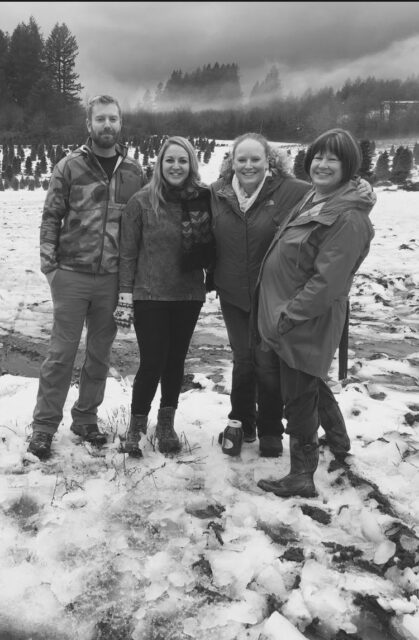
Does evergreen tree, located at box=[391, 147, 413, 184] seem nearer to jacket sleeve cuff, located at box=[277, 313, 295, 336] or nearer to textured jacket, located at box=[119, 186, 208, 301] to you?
textured jacket, located at box=[119, 186, 208, 301]

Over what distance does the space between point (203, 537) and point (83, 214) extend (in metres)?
2.10

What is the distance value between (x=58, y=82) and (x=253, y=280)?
200ft

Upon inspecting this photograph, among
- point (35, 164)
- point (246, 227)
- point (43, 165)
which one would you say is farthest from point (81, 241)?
point (35, 164)

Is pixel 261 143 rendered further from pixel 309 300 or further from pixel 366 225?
pixel 309 300

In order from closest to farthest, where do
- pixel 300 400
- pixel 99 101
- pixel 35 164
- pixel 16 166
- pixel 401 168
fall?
pixel 300 400
pixel 99 101
pixel 401 168
pixel 16 166
pixel 35 164

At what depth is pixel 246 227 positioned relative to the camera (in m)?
3.14

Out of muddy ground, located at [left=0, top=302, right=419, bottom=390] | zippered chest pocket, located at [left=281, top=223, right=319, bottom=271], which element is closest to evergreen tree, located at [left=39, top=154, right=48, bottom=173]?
muddy ground, located at [left=0, top=302, right=419, bottom=390]

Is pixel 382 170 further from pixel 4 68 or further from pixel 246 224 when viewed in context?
pixel 4 68

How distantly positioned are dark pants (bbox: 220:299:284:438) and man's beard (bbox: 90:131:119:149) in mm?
1250

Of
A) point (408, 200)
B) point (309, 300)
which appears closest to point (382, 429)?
point (309, 300)

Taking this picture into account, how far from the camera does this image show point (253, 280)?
3.21 m

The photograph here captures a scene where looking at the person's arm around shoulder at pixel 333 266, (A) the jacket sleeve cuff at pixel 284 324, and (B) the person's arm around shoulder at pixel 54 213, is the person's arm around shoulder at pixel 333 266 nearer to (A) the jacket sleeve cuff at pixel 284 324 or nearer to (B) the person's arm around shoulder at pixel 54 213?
(A) the jacket sleeve cuff at pixel 284 324

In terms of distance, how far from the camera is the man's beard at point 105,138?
3.24m

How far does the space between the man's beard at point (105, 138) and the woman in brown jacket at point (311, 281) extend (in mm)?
1257
